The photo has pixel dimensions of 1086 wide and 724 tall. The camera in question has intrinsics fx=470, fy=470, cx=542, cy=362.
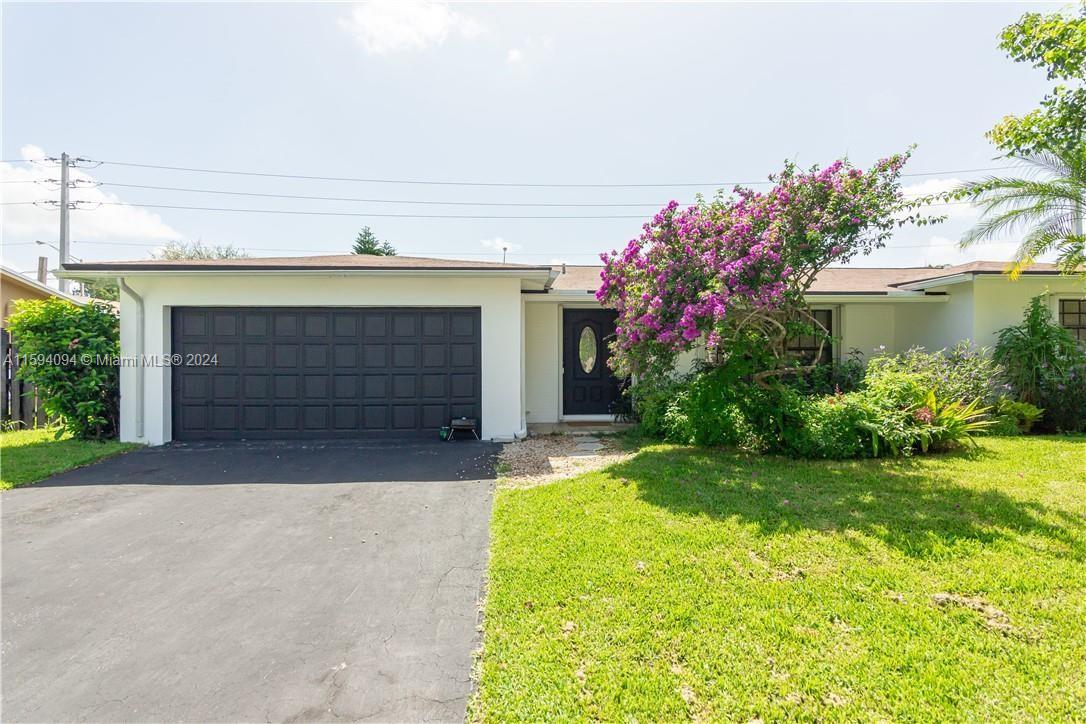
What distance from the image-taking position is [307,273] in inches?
307

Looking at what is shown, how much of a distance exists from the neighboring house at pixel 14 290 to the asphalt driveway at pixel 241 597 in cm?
876

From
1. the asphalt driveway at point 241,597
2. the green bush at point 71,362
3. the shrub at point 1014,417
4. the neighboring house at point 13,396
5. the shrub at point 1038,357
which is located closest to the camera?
the asphalt driveway at point 241,597

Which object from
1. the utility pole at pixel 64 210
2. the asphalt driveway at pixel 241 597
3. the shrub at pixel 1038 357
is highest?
the utility pole at pixel 64 210

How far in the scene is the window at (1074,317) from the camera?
9.64 meters

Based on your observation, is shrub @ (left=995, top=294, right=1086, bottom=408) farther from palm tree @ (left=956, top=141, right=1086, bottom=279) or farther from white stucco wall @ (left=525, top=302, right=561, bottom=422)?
white stucco wall @ (left=525, top=302, right=561, bottom=422)

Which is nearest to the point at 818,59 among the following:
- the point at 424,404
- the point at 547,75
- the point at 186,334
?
the point at 547,75

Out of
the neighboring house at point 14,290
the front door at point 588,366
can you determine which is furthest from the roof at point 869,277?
the neighboring house at point 14,290

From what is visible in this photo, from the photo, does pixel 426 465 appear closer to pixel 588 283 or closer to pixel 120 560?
pixel 120 560

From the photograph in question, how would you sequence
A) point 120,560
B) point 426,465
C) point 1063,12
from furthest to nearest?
1. point 426,465
2. point 1063,12
3. point 120,560

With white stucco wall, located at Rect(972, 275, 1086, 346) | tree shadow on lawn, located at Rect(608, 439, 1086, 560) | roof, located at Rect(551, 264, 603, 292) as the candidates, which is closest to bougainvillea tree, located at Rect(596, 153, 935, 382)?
tree shadow on lawn, located at Rect(608, 439, 1086, 560)

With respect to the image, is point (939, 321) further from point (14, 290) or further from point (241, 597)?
point (14, 290)

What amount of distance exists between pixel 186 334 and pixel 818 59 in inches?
481

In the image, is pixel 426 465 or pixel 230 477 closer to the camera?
pixel 230 477

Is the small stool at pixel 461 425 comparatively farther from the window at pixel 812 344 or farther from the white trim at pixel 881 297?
the window at pixel 812 344
